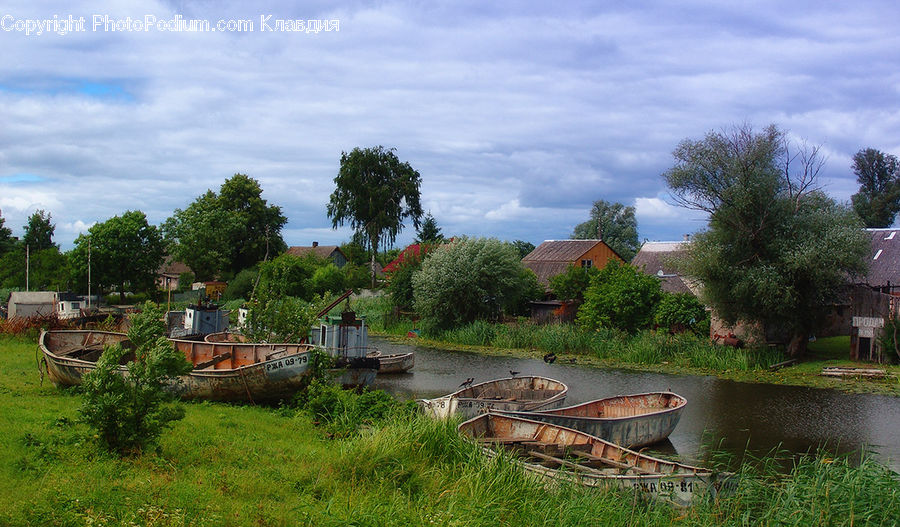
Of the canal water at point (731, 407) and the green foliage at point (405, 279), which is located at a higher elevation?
the green foliage at point (405, 279)

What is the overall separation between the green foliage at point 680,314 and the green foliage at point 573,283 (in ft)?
23.2

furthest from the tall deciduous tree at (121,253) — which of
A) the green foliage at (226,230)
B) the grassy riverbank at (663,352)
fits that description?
the grassy riverbank at (663,352)

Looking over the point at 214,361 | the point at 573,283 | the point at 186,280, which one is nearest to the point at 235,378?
the point at 214,361

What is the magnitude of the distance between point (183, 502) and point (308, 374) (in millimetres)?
8857

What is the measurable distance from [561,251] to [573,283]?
12413 mm

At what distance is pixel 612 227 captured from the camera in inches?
3406

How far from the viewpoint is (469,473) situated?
35.4ft

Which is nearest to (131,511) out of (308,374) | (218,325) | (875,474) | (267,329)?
(308,374)

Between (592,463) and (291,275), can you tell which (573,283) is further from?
(592,463)

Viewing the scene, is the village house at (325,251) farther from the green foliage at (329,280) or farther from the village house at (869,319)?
the village house at (869,319)

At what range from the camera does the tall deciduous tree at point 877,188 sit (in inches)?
2598

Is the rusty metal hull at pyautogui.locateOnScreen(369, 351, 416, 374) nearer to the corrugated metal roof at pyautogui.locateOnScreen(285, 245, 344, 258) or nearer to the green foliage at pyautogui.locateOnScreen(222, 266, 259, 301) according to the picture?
the green foliage at pyautogui.locateOnScreen(222, 266, 259, 301)

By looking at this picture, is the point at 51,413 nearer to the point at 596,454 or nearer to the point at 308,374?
the point at 308,374

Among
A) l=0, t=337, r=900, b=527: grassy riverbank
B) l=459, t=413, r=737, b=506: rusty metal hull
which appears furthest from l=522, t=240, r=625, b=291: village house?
l=0, t=337, r=900, b=527: grassy riverbank
